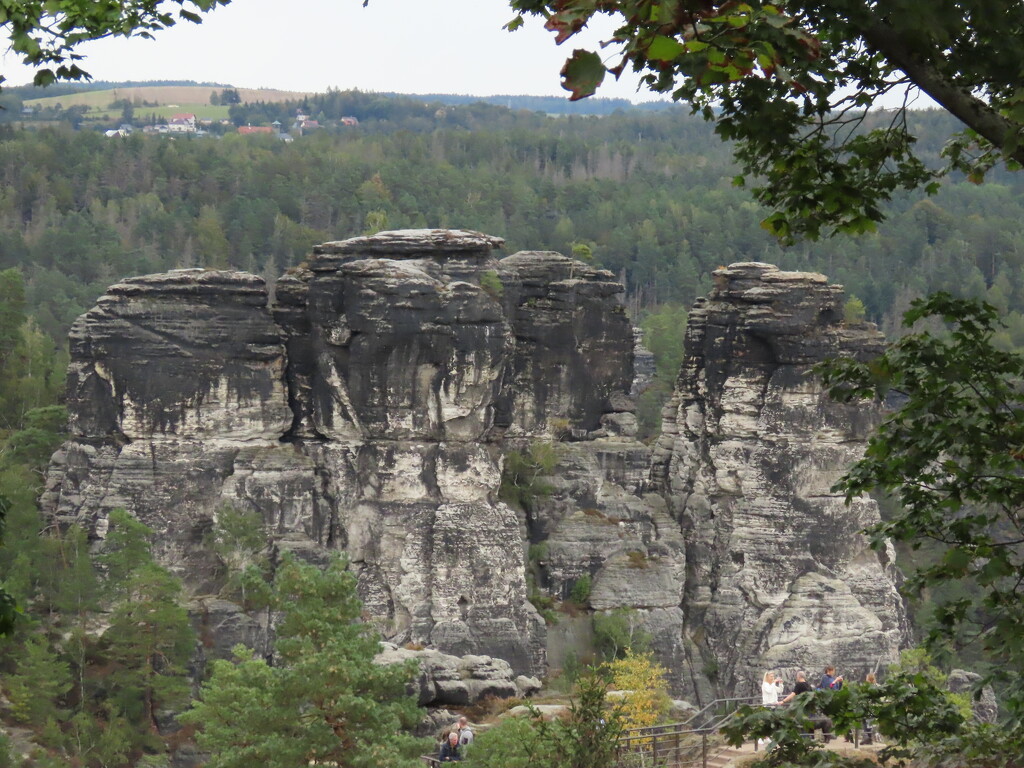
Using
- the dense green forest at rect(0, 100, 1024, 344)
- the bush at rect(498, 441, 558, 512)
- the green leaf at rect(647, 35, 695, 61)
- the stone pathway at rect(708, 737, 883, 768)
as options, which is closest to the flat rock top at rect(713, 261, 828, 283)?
the bush at rect(498, 441, 558, 512)

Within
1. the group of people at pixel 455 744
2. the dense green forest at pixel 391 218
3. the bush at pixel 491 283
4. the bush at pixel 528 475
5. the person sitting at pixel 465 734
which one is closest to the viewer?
the group of people at pixel 455 744

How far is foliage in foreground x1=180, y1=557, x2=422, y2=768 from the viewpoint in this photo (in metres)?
26.2

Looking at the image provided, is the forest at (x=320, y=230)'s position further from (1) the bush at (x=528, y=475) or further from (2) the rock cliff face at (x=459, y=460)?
(1) the bush at (x=528, y=475)

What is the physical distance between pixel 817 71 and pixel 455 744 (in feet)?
68.2

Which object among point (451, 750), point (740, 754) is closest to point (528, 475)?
point (451, 750)

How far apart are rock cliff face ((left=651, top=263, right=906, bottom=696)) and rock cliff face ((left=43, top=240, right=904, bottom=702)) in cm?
6

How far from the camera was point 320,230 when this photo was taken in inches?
3593

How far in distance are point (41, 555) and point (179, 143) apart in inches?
2800

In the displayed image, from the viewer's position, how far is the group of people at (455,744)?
96.7 feet

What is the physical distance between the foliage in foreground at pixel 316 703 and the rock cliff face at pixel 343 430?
474 inches

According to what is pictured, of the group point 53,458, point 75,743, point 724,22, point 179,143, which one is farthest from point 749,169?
point 179,143

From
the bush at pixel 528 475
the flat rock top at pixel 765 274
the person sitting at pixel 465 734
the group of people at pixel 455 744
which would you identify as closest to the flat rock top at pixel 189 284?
the bush at pixel 528 475

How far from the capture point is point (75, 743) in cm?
3488

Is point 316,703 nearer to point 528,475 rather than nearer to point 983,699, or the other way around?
point 983,699
